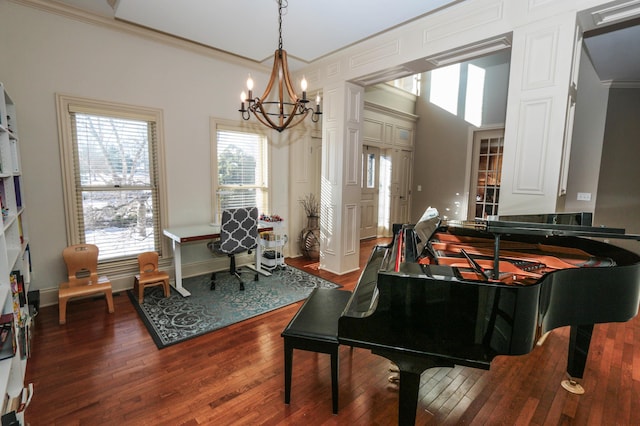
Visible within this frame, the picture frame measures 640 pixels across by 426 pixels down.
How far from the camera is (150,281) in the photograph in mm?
3242

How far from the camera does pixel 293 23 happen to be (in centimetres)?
311

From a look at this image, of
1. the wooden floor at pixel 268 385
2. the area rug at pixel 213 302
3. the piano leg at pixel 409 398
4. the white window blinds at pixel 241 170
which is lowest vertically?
the wooden floor at pixel 268 385

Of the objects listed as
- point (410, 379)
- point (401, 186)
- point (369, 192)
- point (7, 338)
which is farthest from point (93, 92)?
point (401, 186)

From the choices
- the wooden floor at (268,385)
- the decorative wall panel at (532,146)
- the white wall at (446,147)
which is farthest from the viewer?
the white wall at (446,147)

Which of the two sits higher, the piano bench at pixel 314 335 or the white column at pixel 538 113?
the white column at pixel 538 113

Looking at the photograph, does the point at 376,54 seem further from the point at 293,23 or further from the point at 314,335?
the point at 314,335

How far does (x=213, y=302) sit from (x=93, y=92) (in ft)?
8.31

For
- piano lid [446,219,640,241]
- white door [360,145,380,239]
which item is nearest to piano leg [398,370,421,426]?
piano lid [446,219,640,241]

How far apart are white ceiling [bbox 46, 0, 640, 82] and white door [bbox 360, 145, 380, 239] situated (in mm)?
2782

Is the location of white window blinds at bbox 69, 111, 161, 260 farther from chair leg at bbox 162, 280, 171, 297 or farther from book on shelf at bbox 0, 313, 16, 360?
book on shelf at bbox 0, 313, 16, 360

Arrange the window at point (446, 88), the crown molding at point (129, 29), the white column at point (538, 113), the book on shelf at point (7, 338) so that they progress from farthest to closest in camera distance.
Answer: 1. the window at point (446, 88)
2. the crown molding at point (129, 29)
3. the white column at point (538, 113)
4. the book on shelf at point (7, 338)

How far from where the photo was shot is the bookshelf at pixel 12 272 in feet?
5.03

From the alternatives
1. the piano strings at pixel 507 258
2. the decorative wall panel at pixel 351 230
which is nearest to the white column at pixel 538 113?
the piano strings at pixel 507 258

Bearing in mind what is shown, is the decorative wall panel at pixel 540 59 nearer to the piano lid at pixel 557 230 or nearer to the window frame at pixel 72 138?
the piano lid at pixel 557 230
